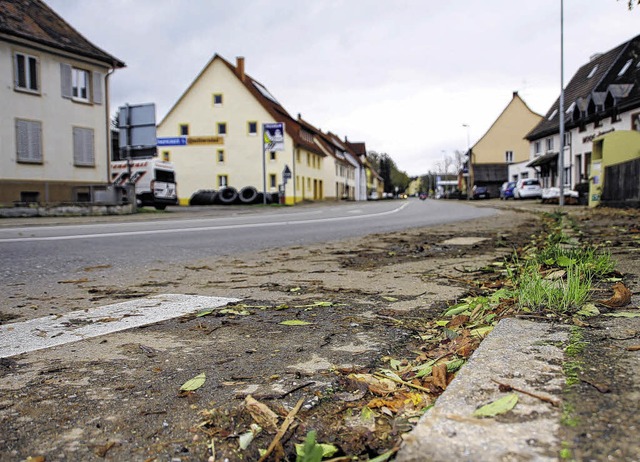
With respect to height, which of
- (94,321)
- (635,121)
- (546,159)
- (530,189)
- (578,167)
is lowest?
(94,321)

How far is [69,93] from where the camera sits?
2423 centimetres

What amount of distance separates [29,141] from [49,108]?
1.87 metres

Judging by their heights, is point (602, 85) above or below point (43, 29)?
above

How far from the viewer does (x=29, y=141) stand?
22625mm

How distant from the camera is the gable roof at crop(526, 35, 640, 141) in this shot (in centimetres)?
3419

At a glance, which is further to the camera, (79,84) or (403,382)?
(79,84)

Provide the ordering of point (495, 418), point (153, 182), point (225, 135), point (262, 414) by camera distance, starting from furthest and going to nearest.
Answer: point (225, 135), point (153, 182), point (262, 414), point (495, 418)

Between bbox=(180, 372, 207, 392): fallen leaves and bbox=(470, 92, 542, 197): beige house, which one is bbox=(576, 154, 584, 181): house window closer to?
bbox=(470, 92, 542, 197): beige house

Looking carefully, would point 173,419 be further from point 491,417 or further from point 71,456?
point 491,417

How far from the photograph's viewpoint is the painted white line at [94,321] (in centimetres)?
290

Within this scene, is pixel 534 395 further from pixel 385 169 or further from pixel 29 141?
pixel 385 169

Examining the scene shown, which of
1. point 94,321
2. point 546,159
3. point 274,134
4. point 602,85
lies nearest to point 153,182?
point 274,134

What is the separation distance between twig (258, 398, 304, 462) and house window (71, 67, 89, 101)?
85.5 feet

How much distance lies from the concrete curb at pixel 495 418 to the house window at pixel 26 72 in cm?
2500
